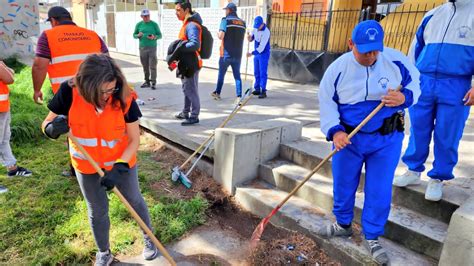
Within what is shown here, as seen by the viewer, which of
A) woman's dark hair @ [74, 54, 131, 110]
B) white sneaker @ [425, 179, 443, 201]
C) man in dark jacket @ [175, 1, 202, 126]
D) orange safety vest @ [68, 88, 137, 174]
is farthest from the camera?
man in dark jacket @ [175, 1, 202, 126]

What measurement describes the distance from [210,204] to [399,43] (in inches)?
245

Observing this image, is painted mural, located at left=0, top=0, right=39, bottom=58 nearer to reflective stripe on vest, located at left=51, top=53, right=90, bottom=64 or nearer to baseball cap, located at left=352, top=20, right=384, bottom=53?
reflective stripe on vest, located at left=51, top=53, right=90, bottom=64

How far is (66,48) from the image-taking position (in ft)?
11.5

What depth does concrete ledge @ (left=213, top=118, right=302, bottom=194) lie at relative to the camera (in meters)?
3.78

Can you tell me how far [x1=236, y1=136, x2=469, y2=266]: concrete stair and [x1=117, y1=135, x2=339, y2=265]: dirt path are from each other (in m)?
0.10

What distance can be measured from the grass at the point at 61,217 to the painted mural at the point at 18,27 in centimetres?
643

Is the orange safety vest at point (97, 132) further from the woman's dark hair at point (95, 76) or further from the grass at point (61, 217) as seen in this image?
the grass at point (61, 217)

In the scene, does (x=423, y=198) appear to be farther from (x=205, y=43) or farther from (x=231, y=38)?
(x=231, y=38)

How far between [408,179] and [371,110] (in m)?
1.01

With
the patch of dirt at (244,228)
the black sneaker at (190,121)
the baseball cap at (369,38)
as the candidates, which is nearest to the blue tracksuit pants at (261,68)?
the black sneaker at (190,121)

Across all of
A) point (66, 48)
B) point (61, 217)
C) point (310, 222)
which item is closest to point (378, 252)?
point (310, 222)

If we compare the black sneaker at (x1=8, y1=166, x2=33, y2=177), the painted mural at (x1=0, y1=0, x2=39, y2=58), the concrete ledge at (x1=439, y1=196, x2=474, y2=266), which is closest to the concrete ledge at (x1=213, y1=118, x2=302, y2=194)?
the concrete ledge at (x1=439, y1=196, x2=474, y2=266)

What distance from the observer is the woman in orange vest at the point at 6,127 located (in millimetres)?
3582

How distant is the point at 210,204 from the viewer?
370cm
